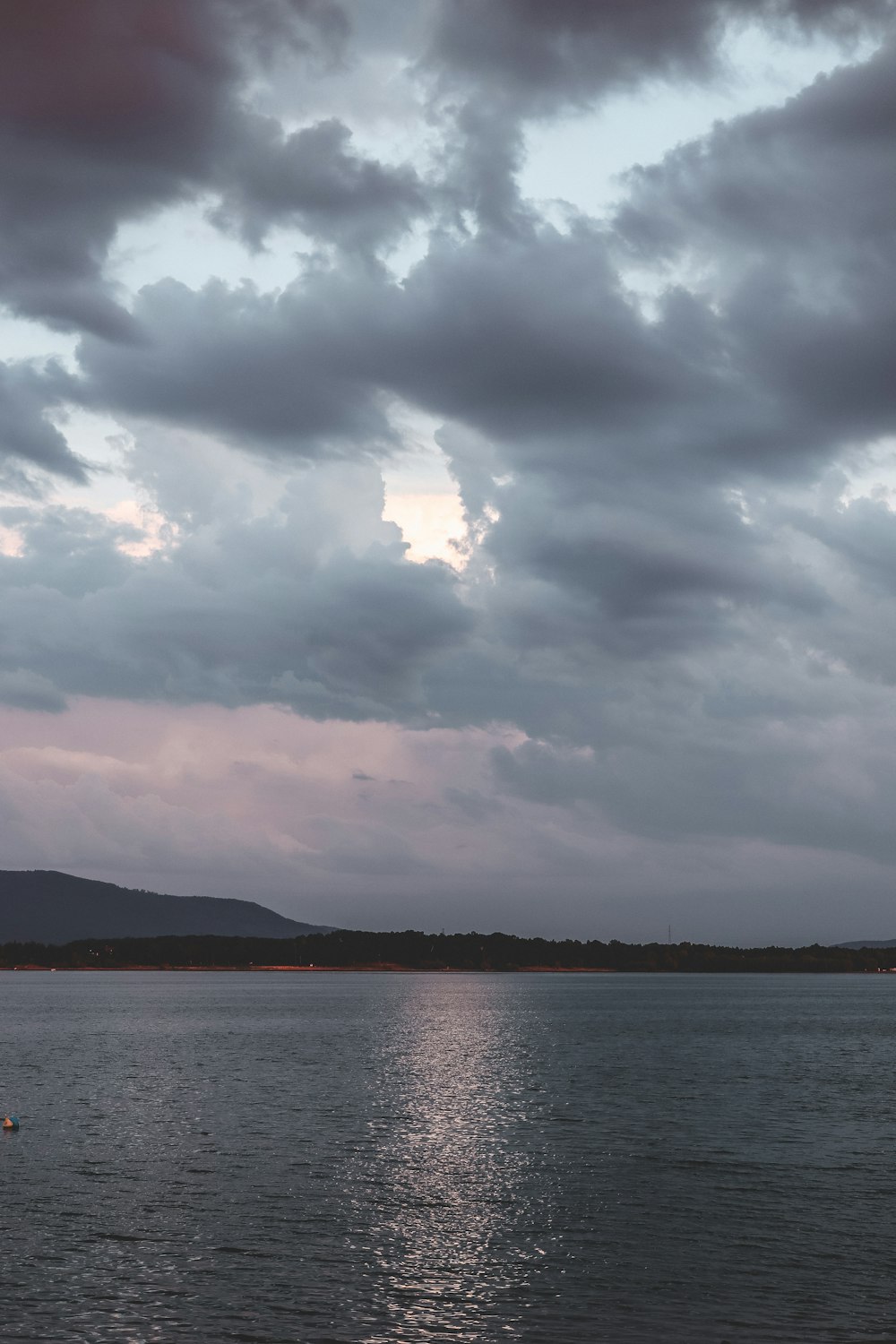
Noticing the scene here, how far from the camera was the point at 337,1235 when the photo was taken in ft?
157

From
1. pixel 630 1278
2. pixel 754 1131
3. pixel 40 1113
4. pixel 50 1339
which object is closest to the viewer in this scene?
pixel 50 1339

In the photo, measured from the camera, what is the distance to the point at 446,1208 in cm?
5394

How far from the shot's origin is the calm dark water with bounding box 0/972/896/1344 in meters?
38.0

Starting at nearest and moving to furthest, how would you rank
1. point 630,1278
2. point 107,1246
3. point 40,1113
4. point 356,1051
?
point 630,1278, point 107,1246, point 40,1113, point 356,1051

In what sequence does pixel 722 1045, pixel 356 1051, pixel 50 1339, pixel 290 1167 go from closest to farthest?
pixel 50 1339 < pixel 290 1167 < pixel 356 1051 < pixel 722 1045

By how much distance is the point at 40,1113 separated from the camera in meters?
83.6

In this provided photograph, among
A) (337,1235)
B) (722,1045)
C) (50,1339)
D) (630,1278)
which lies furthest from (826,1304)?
(722,1045)

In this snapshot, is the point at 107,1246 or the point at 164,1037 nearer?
the point at 107,1246

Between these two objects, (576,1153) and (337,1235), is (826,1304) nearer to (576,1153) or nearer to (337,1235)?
(337,1235)

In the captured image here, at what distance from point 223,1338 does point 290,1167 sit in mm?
27060

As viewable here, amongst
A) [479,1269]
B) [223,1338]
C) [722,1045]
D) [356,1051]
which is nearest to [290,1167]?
[479,1269]

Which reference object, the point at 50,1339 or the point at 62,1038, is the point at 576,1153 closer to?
the point at 50,1339

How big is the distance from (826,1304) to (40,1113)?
60.1 meters

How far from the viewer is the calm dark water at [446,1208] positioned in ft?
125
